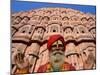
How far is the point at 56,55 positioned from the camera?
209cm

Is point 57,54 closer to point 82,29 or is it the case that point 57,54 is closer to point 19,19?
point 82,29

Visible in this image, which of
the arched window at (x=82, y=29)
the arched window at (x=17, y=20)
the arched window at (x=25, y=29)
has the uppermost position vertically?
the arched window at (x=17, y=20)

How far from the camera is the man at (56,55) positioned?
2.07 meters

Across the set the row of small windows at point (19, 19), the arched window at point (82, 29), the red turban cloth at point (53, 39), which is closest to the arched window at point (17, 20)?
the row of small windows at point (19, 19)

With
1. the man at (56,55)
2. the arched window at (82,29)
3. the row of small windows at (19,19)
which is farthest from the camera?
the arched window at (82,29)

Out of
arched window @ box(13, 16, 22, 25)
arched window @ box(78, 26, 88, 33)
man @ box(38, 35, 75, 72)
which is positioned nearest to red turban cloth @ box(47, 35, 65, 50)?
man @ box(38, 35, 75, 72)

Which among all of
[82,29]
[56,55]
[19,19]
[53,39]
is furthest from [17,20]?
[82,29]

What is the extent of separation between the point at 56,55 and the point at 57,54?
0.05 feet

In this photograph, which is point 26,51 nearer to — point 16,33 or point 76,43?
point 16,33

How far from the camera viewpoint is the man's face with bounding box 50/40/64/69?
208 centimetres

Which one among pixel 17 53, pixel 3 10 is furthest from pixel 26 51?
pixel 3 10

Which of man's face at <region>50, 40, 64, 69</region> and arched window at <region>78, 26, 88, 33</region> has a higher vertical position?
arched window at <region>78, 26, 88, 33</region>

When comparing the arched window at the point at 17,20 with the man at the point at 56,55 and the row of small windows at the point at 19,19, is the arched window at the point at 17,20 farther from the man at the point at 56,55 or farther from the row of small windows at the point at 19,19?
the man at the point at 56,55

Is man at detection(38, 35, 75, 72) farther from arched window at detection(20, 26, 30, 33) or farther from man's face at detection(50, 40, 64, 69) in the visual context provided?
arched window at detection(20, 26, 30, 33)
